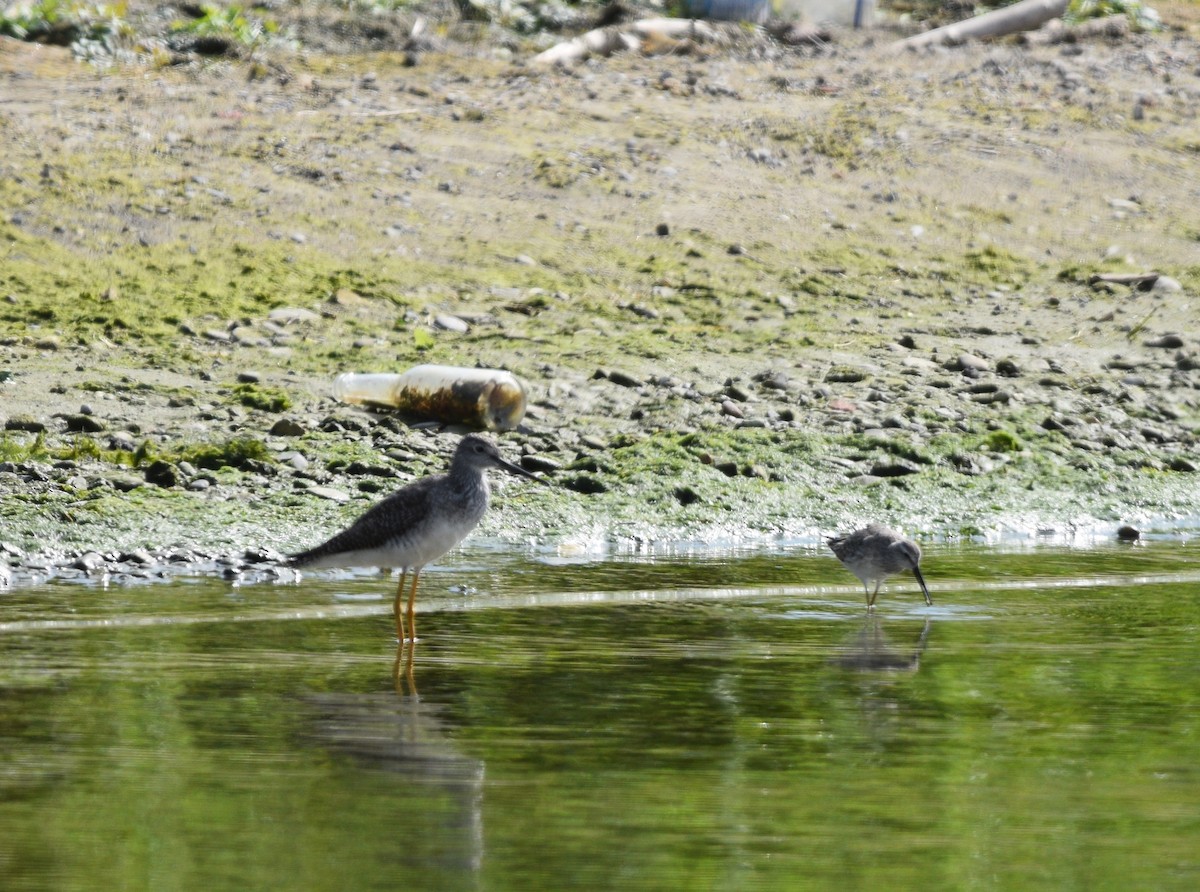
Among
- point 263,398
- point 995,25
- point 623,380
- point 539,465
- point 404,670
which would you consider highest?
point 995,25

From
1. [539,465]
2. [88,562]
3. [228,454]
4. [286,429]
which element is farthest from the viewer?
[286,429]

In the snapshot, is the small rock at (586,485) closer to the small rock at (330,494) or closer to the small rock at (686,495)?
the small rock at (686,495)

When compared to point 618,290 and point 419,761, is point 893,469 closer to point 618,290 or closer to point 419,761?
point 618,290

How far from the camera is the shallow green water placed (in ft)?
14.4

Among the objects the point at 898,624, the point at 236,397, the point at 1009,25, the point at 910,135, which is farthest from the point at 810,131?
the point at 898,624

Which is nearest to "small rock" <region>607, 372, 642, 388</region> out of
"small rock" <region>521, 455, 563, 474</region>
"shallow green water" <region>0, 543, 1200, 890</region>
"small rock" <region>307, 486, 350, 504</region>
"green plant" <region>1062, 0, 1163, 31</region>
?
"small rock" <region>521, 455, 563, 474</region>

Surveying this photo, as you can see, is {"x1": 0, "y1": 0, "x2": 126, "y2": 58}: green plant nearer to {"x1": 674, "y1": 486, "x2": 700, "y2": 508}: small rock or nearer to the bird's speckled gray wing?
{"x1": 674, "y1": 486, "x2": 700, "y2": 508}: small rock

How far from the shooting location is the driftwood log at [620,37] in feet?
63.3

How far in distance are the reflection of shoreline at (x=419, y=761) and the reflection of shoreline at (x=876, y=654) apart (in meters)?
1.73

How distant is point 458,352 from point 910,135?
688 cm

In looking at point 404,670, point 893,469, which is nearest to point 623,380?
point 893,469

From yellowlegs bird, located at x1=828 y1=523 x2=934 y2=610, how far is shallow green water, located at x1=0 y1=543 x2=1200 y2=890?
149mm

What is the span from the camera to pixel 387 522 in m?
8.12

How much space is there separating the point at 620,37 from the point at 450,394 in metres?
9.23
